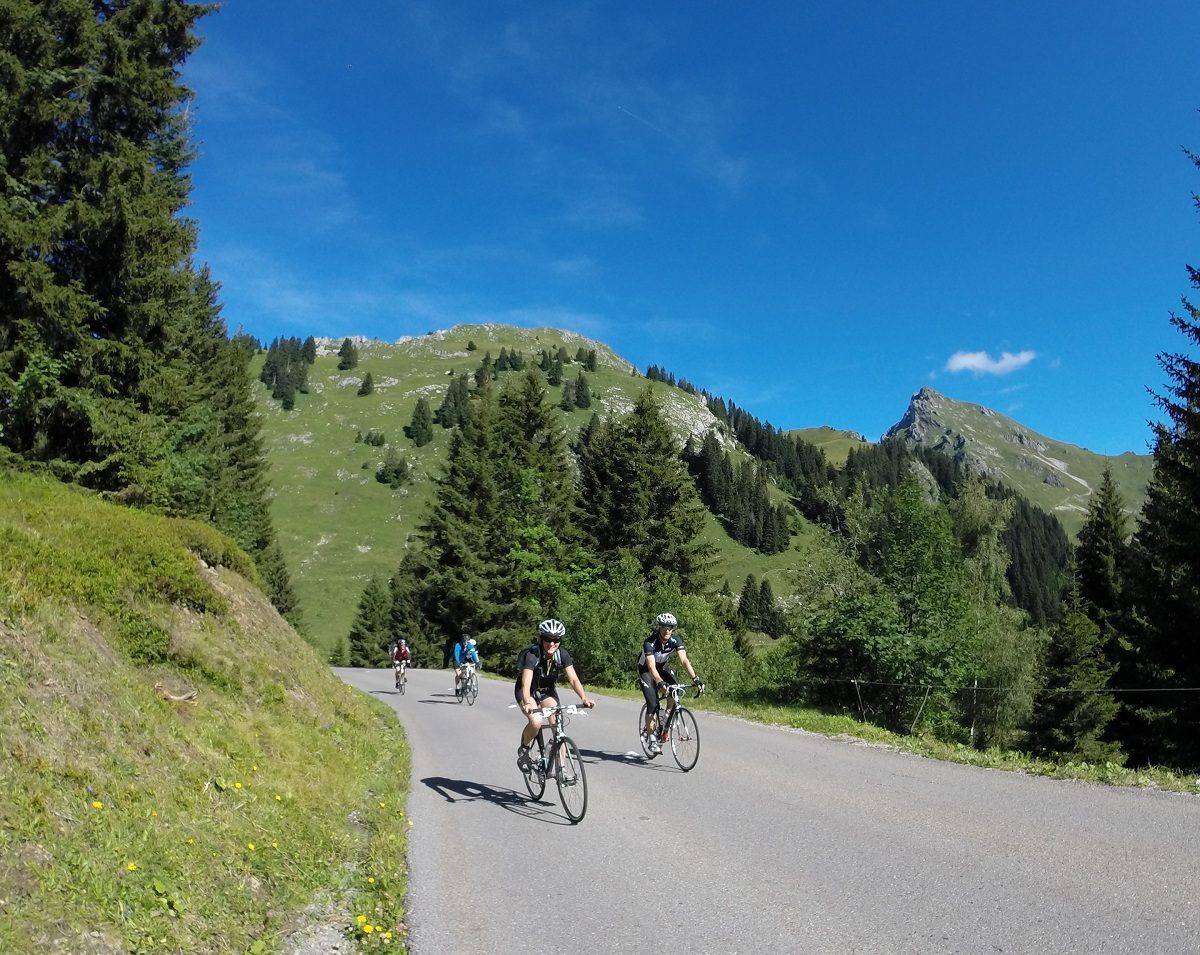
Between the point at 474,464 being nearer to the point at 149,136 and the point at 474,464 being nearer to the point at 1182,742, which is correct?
the point at 149,136

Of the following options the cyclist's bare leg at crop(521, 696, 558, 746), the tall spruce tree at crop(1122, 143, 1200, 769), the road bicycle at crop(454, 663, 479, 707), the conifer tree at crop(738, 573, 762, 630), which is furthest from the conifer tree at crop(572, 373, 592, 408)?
the cyclist's bare leg at crop(521, 696, 558, 746)

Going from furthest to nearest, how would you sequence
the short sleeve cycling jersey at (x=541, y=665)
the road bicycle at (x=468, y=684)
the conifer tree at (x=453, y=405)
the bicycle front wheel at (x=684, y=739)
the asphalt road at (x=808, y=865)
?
1. the conifer tree at (x=453, y=405)
2. the road bicycle at (x=468, y=684)
3. the bicycle front wheel at (x=684, y=739)
4. the short sleeve cycling jersey at (x=541, y=665)
5. the asphalt road at (x=808, y=865)

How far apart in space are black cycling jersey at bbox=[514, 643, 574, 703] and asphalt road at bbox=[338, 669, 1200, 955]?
4.66 ft

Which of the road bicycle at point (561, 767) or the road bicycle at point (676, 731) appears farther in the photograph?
the road bicycle at point (676, 731)

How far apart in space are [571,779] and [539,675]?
143cm

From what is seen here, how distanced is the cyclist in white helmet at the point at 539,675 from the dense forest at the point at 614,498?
31.5 ft

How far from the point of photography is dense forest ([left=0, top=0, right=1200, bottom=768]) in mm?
15844

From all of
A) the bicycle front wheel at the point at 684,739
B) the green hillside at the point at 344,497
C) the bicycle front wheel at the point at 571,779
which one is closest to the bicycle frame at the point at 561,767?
the bicycle front wheel at the point at 571,779

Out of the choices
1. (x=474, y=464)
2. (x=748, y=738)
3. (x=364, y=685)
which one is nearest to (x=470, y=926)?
(x=748, y=738)

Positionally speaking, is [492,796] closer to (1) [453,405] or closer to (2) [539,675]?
(2) [539,675]

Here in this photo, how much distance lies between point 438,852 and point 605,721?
389 inches

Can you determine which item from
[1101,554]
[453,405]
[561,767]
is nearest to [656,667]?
[561,767]

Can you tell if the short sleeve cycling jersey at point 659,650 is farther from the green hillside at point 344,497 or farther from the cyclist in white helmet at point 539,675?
the green hillside at point 344,497

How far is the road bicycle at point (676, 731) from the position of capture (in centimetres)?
1105
